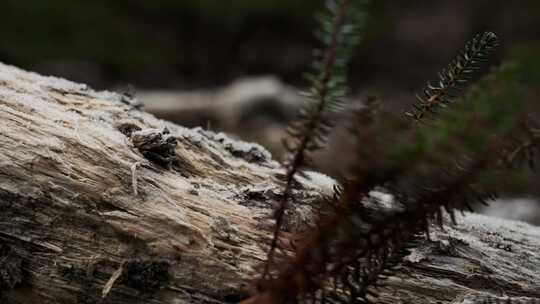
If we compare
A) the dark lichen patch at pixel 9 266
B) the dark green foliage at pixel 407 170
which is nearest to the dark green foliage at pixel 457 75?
the dark green foliage at pixel 407 170

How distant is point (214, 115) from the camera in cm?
909

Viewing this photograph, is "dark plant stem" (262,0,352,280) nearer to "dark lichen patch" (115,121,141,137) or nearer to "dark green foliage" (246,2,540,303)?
"dark green foliage" (246,2,540,303)

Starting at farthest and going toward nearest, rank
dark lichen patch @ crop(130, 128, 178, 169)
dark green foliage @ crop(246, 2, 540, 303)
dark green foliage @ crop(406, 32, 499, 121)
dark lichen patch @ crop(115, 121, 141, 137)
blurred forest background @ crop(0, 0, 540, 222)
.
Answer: blurred forest background @ crop(0, 0, 540, 222) → dark lichen patch @ crop(115, 121, 141, 137) → dark lichen patch @ crop(130, 128, 178, 169) → dark green foliage @ crop(406, 32, 499, 121) → dark green foliage @ crop(246, 2, 540, 303)

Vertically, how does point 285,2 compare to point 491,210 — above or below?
above

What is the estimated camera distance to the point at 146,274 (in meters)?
1.46

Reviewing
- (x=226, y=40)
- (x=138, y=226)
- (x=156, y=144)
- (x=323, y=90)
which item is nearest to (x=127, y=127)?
(x=156, y=144)

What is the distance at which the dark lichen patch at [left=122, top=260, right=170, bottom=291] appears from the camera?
146 cm

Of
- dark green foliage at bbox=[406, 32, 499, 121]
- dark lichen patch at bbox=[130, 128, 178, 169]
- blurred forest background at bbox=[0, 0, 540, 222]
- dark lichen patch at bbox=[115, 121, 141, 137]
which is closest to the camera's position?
dark green foliage at bbox=[406, 32, 499, 121]

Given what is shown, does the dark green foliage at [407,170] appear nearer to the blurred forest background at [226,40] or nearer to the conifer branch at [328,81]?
the conifer branch at [328,81]

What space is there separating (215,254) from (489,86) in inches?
31.5

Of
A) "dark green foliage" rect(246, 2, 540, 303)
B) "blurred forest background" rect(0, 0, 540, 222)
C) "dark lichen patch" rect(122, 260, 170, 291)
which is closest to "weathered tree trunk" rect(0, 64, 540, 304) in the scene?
"dark lichen patch" rect(122, 260, 170, 291)

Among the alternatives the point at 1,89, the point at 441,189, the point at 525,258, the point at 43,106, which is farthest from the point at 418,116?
the point at 1,89

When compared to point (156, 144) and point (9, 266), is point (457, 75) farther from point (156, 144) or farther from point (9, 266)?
point (9, 266)

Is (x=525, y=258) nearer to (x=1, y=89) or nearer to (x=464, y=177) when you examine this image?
(x=464, y=177)
